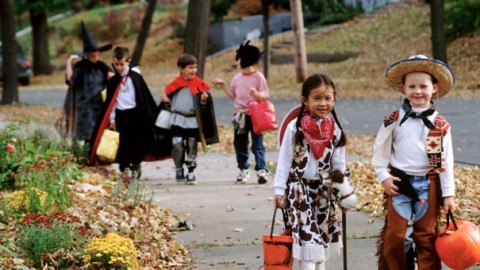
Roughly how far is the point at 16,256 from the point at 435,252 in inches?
106

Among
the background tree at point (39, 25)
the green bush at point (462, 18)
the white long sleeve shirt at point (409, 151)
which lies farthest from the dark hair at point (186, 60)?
the background tree at point (39, 25)

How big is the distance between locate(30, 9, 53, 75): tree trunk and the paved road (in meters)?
15.7

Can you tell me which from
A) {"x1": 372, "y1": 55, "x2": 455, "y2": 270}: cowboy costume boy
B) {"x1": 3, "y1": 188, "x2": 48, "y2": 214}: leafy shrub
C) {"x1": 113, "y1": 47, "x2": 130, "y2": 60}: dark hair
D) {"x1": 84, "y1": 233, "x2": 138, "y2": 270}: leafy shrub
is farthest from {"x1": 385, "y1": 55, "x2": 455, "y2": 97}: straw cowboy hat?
{"x1": 113, "y1": 47, "x2": 130, "y2": 60}: dark hair

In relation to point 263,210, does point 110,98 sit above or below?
above

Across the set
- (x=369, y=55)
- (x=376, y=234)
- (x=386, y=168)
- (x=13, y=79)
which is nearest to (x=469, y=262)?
(x=386, y=168)

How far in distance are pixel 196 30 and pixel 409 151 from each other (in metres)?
12.5

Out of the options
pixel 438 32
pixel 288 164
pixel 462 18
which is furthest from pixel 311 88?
pixel 462 18

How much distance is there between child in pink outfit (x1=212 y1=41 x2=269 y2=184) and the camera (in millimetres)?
11305

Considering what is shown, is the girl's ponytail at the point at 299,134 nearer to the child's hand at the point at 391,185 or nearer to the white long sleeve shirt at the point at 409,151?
the white long sleeve shirt at the point at 409,151

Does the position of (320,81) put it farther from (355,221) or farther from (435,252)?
(355,221)

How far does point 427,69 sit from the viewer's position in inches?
235

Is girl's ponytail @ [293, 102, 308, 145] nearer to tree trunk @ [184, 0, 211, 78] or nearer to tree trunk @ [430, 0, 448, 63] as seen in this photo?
tree trunk @ [184, 0, 211, 78]

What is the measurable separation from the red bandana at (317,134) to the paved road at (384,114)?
6912 millimetres

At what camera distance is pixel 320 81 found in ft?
20.3
